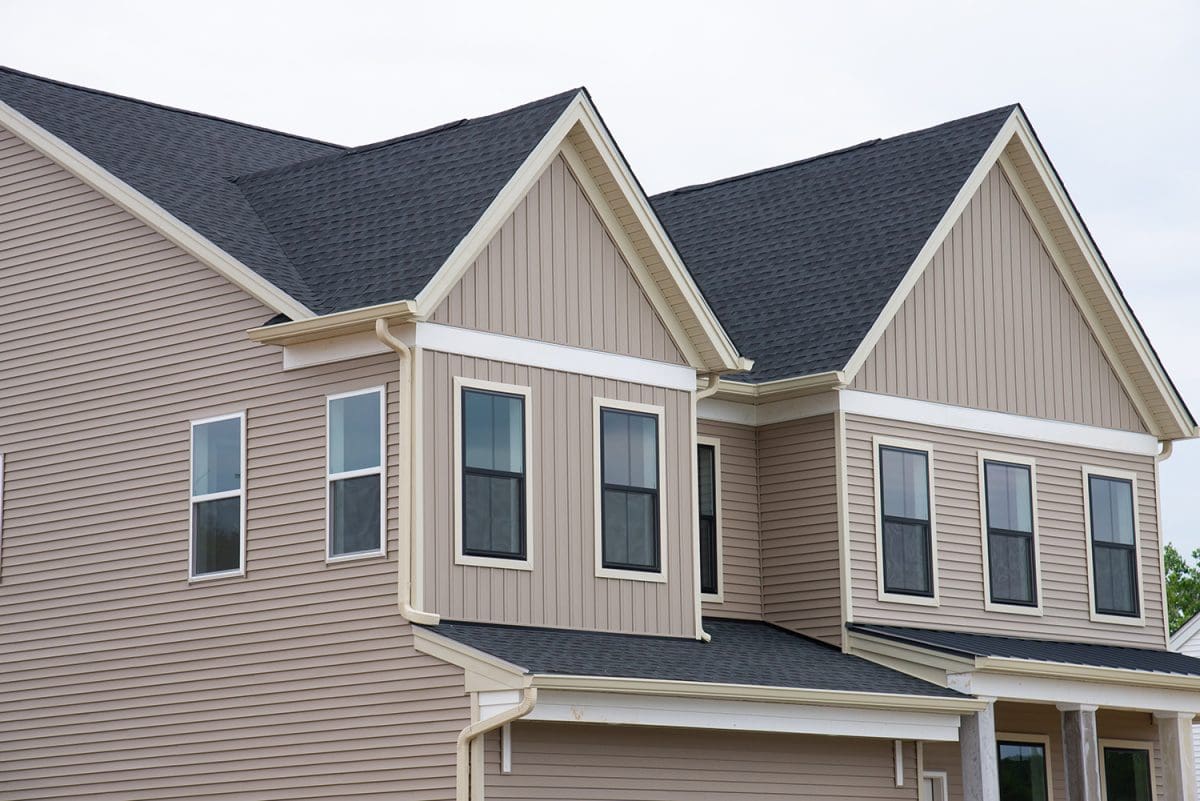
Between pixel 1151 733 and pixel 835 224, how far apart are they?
795 cm

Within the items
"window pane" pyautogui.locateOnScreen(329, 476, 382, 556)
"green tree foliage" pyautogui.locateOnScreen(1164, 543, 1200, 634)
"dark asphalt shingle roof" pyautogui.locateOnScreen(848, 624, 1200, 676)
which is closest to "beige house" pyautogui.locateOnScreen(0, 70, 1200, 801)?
"window pane" pyautogui.locateOnScreen(329, 476, 382, 556)

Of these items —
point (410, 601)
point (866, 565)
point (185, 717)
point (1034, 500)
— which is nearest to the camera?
point (410, 601)

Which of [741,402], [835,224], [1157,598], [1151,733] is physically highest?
[835,224]

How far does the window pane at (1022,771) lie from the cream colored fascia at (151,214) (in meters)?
10.8

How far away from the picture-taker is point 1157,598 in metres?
27.2

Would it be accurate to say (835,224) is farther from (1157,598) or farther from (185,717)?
(185,717)

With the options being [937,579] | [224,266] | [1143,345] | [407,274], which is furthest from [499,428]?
[1143,345]

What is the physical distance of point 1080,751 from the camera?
2355 centimetres

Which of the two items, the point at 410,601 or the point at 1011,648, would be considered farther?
the point at 1011,648

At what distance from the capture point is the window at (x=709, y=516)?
77.2 ft

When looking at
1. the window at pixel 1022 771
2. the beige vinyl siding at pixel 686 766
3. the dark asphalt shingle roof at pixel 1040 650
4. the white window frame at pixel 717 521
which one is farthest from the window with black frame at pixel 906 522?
the window at pixel 1022 771

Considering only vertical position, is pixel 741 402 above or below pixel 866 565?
above

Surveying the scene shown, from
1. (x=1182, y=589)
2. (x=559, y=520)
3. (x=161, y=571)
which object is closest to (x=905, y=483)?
(x=559, y=520)

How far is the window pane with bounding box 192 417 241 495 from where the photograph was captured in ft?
67.7
